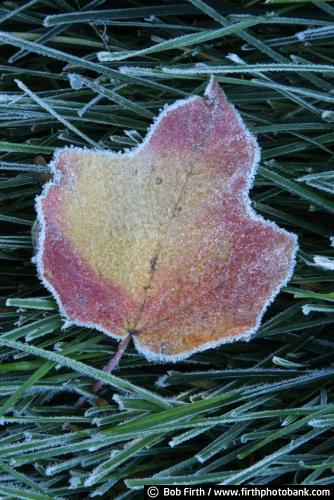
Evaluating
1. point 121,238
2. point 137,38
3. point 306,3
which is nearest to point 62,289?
point 121,238

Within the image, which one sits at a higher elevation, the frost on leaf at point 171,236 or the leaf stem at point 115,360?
the frost on leaf at point 171,236

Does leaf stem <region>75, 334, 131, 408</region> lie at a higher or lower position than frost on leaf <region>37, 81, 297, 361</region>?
lower

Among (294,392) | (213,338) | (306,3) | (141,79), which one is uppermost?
(306,3)

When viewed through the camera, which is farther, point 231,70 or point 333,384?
point 333,384

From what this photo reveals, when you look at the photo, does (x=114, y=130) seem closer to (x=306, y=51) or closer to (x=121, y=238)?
(x=121, y=238)
